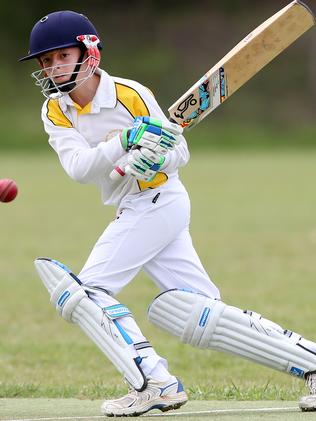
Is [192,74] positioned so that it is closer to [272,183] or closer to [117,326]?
[272,183]

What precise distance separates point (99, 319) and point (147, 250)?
0.39 metres

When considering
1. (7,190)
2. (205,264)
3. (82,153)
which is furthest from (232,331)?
(205,264)

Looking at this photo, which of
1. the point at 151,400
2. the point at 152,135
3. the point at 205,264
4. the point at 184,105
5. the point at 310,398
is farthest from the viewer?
the point at 205,264

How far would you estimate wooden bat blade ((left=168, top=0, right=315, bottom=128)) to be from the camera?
477cm

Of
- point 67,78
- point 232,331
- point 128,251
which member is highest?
point 67,78

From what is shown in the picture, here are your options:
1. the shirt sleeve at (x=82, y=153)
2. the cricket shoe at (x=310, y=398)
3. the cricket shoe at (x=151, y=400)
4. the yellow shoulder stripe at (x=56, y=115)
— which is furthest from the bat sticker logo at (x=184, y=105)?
the cricket shoe at (x=310, y=398)

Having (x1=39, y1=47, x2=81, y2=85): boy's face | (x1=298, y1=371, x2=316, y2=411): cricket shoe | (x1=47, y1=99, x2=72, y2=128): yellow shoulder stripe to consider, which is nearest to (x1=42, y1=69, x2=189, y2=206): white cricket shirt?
(x1=47, y1=99, x2=72, y2=128): yellow shoulder stripe

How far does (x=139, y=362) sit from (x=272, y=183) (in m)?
17.4

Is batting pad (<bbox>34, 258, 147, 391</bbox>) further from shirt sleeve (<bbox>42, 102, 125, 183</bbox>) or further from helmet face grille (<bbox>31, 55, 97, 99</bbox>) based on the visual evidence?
helmet face grille (<bbox>31, 55, 97, 99</bbox>)

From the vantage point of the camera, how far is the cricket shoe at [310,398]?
4684 millimetres

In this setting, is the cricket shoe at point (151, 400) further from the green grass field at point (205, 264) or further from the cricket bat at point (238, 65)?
the cricket bat at point (238, 65)

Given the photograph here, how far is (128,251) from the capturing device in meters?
4.74

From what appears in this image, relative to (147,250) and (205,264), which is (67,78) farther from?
(205,264)

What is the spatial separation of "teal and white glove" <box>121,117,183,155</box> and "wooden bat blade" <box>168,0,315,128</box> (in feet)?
0.88
